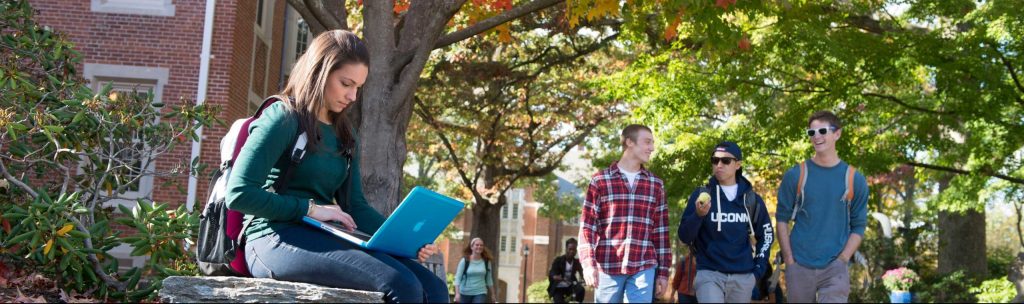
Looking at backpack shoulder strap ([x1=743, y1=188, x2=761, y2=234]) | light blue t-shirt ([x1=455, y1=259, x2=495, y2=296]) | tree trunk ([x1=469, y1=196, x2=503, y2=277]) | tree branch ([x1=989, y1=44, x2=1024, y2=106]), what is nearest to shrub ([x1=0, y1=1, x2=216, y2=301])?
backpack shoulder strap ([x1=743, y1=188, x2=761, y2=234])

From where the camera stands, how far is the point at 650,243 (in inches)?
315

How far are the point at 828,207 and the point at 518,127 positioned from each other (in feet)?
71.4

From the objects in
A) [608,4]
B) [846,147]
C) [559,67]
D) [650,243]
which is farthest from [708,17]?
[559,67]

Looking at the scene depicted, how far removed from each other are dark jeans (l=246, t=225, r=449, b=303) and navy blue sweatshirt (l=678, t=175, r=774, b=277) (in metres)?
4.06

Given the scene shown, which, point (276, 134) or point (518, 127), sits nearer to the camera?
point (276, 134)

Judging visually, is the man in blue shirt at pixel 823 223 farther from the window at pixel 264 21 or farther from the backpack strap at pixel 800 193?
the window at pixel 264 21

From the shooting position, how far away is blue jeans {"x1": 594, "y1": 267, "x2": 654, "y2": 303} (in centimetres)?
789

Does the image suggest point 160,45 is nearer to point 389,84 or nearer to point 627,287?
point 389,84

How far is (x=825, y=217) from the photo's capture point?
25.0 ft

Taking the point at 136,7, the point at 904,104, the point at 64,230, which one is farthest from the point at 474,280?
the point at 64,230

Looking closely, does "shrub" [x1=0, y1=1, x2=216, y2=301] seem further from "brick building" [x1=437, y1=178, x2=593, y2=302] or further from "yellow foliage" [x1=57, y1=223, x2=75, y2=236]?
"brick building" [x1=437, y1=178, x2=593, y2=302]

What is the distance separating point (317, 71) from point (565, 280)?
13.9 m

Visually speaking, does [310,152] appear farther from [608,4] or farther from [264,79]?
[264,79]

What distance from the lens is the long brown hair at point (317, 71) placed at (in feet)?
14.0
